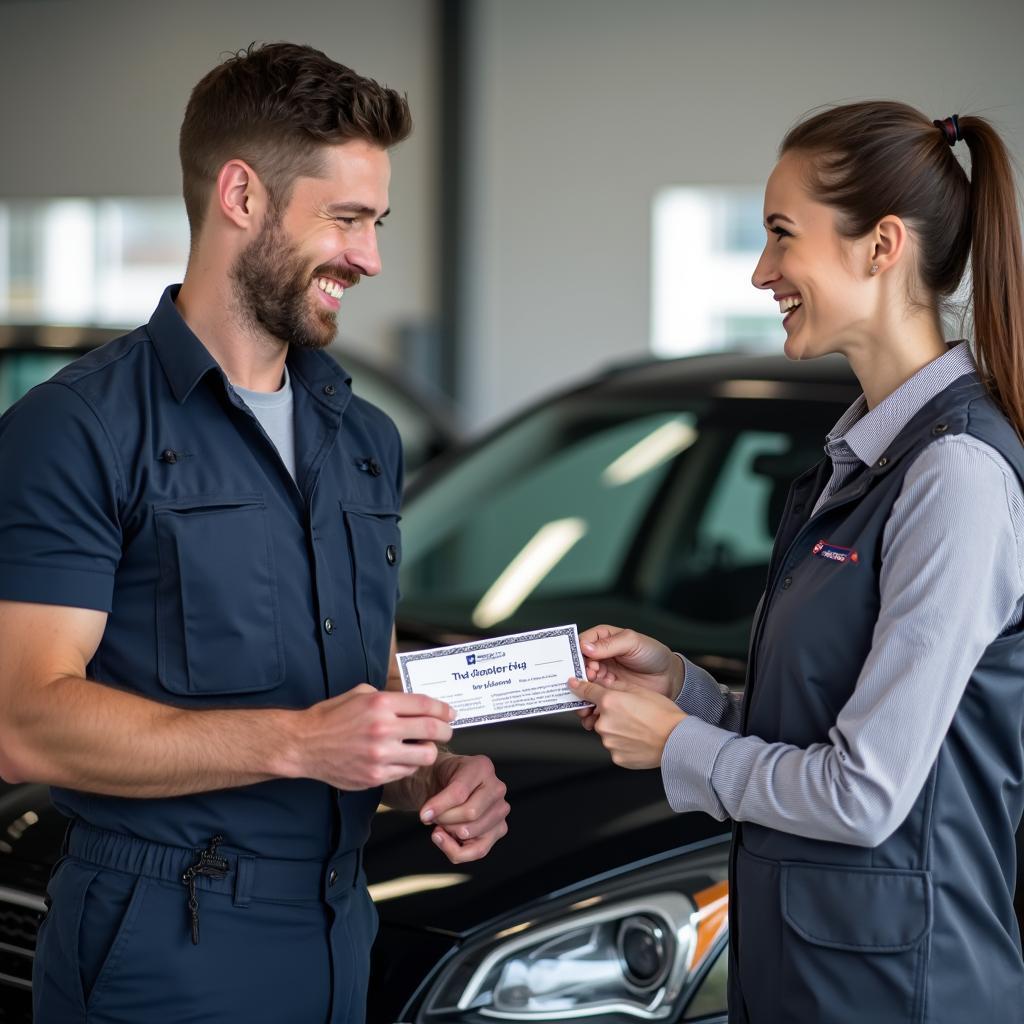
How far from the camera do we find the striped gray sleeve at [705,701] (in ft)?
6.63

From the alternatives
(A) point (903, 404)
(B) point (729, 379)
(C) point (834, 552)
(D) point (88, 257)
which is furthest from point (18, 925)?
(D) point (88, 257)

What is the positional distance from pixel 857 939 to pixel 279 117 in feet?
3.97

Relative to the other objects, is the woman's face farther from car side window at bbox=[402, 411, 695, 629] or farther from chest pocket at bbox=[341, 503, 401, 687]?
car side window at bbox=[402, 411, 695, 629]

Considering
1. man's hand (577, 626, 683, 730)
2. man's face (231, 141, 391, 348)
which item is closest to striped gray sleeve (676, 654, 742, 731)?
man's hand (577, 626, 683, 730)

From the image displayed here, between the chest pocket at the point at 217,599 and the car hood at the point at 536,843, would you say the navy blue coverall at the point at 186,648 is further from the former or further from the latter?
the car hood at the point at 536,843

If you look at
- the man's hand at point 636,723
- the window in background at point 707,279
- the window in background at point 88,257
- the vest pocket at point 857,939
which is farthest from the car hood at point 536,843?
the window in background at point 88,257

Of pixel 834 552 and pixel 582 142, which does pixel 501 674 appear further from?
pixel 582 142

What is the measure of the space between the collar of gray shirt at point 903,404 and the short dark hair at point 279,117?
75cm

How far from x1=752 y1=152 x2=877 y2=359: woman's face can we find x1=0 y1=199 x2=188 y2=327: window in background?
9642mm

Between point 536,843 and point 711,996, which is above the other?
point 536,843

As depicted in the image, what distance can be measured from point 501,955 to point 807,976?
54 cm

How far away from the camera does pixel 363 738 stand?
167 cm

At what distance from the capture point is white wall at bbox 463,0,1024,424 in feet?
28.4

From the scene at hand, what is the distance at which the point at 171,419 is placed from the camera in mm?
1883
